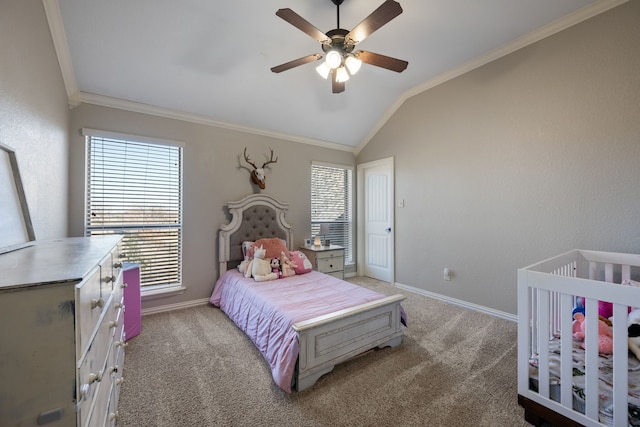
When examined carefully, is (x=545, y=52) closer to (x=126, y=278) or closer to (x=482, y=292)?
(x=482, y=292)

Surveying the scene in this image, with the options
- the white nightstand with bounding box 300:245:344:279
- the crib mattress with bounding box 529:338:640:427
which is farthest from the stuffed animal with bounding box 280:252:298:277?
the crib mattress with bounding box 529:338:640:427

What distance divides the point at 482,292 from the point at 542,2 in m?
2.91

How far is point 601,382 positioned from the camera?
138 cm

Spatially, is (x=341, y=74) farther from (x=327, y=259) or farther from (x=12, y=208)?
(x=327, y=259)

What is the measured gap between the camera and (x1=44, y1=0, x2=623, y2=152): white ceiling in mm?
2191

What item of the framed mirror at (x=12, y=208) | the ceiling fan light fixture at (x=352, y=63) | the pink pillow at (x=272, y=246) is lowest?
the pink pillow at (x=272, y=246)

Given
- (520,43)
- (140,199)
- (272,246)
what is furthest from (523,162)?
(140,199)

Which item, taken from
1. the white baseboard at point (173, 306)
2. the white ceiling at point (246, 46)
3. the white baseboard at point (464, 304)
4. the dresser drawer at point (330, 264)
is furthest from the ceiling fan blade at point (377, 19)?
the white baseboard at point (173, 306)

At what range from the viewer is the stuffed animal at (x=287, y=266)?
308 centimetres

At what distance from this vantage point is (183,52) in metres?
2.54

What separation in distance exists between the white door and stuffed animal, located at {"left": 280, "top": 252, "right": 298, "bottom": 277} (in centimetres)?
180

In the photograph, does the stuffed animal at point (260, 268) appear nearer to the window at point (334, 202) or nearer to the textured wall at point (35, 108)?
the window at point (334, 202)

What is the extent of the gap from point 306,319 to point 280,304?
367 mm

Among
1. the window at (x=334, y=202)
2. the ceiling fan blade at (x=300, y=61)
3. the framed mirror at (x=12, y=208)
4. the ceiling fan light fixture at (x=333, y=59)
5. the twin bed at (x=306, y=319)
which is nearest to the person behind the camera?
the framed mirror at (x=12, y=208)
